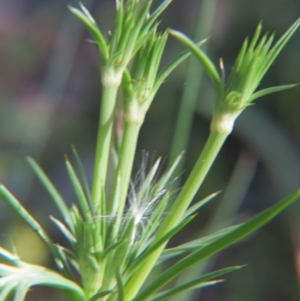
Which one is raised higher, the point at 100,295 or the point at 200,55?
the point at 200,55

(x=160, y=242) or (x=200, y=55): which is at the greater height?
(x=200, y=55)

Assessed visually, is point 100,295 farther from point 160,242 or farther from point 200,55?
point 200,55

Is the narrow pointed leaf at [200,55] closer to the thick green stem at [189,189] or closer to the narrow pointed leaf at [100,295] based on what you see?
the thick green stem at [189,189]

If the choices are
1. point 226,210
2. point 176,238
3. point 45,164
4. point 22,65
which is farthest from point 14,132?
point 226,210

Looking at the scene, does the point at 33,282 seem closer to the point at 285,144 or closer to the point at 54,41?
the point at 285,144

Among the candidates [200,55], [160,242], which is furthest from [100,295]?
[200,55]
